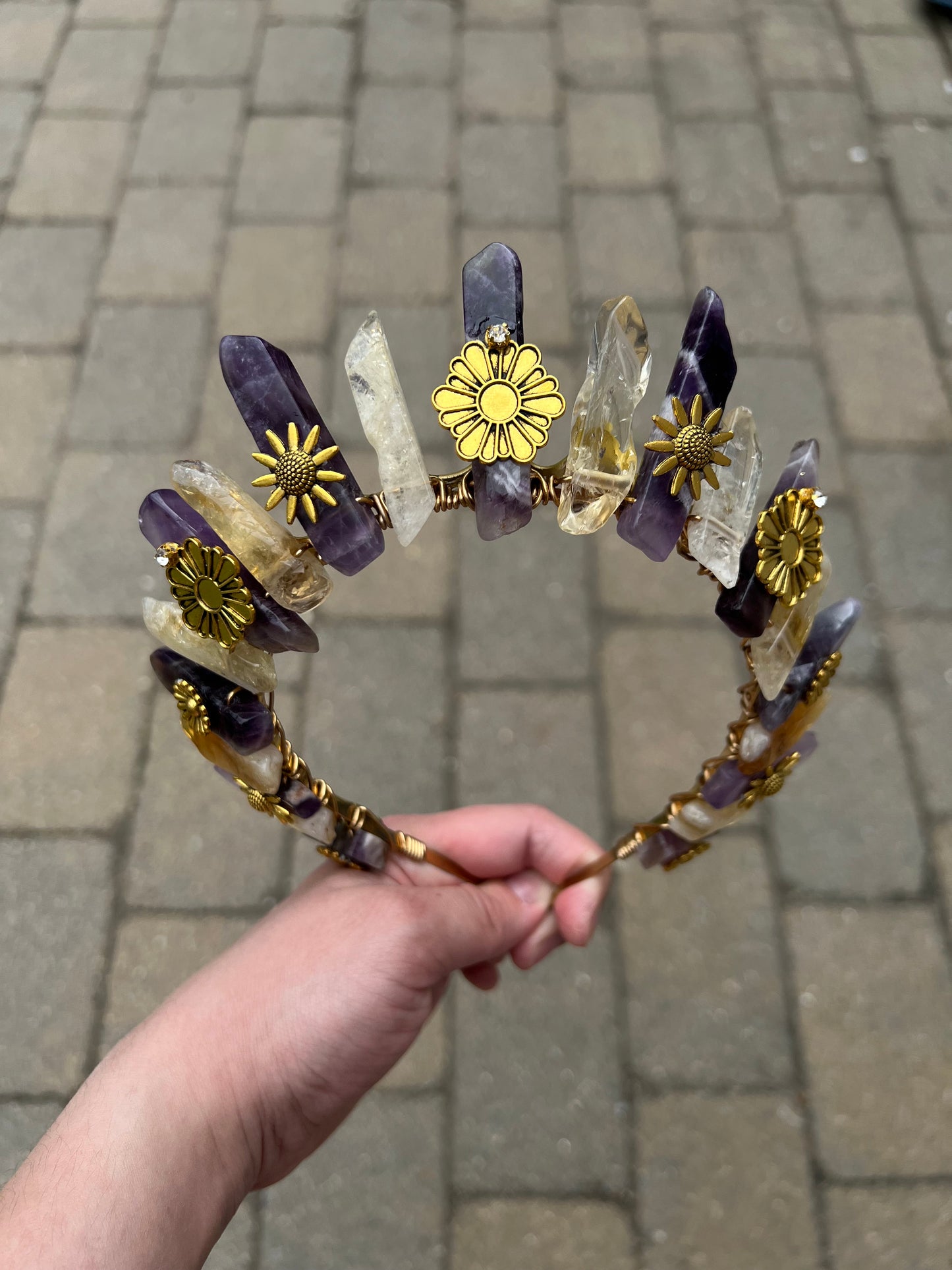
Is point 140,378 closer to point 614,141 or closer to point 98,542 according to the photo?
point 98,542

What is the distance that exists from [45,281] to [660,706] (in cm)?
166

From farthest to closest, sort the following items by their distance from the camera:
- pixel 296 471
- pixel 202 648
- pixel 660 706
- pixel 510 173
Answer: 1. pixel 510 173
2. pixel 660 706
3. pixel 202 648
4. pixel 296 471

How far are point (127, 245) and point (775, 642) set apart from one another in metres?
1.95

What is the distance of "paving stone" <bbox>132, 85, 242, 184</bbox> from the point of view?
2.53 meters

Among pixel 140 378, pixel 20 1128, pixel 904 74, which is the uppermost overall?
pixel 904 74

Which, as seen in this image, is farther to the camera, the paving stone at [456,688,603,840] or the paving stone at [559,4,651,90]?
the paving stone at [559,4,651,90]

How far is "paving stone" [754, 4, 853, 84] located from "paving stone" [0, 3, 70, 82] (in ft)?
6.14

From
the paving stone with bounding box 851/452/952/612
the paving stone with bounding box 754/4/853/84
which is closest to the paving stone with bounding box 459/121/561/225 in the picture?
the paving stone with bounding box 754/4/853/84

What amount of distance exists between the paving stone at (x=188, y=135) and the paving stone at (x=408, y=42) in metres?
0.39

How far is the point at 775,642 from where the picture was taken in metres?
1.07

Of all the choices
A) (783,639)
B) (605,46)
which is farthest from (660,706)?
(605,46)

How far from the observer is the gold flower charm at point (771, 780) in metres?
1.22

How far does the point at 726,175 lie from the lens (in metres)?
2.54

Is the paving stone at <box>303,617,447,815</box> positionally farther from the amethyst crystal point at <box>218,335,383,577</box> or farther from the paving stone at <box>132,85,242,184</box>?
the paving stone at <box>132,85,242,184</box>
